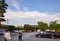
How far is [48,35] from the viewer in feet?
132

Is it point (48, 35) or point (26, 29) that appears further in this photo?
point (26, 29)

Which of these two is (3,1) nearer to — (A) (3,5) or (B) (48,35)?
(A) (3,5)

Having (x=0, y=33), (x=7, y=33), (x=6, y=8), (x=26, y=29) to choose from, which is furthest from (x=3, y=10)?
(x=7, y=33)

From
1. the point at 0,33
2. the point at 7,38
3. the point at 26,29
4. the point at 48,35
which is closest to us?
the point at 7,38

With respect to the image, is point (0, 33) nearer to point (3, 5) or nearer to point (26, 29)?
point (3, 5)

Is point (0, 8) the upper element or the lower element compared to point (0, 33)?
upper

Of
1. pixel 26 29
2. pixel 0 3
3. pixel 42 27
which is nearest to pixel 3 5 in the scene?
pixel 0 3

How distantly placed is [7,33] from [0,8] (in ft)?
189

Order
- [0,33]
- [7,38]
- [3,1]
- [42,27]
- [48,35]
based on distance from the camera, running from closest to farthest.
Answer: [7,38]
[48,35]
[0,33]
[3,1]
[42,27]

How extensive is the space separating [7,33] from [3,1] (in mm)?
63504

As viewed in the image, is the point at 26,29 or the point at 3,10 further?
the point at 26,29

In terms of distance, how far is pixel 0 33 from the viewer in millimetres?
49906

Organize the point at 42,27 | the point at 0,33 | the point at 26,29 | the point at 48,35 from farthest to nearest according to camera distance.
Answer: the point at 26,29 → the point at 42,27 → the point at 0,33 → the point at 48,35

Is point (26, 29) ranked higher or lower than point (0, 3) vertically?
lower
